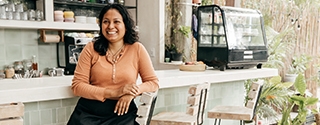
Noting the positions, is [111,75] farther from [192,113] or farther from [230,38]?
[230,38]

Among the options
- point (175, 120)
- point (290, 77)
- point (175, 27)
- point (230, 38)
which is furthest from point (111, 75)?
point (290, 77)

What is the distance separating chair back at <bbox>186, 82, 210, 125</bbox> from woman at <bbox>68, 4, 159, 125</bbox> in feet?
1.11

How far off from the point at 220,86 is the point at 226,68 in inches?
8.4

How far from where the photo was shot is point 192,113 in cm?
219

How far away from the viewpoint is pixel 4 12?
3295 millimetres

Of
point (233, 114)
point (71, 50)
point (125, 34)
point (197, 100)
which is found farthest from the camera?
point (71, 50)

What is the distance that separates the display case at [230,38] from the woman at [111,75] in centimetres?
127

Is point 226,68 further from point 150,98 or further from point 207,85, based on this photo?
point 150,98

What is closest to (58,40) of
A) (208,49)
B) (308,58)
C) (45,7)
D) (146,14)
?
(45,7)

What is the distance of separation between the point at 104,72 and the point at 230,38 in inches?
61.8

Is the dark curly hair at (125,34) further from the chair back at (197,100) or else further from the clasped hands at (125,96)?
the chair back at (197,100)

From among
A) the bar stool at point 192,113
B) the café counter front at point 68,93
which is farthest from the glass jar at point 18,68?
Answer: the bar stool at point 192,113

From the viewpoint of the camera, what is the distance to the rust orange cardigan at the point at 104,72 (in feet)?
5.68

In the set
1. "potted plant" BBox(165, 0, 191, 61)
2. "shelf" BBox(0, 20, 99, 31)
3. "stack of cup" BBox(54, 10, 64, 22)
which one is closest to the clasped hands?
"shelf" BBox(0, 20, 99, 31)
